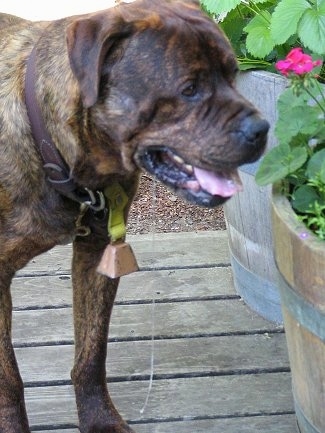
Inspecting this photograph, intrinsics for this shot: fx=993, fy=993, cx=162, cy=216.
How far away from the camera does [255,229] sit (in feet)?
11.0

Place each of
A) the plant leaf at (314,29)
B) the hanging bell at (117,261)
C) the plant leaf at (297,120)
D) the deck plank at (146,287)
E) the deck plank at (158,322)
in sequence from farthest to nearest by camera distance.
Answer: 1. the deck plank at (146,287)
2. the deck plank at (158,322)
3. the plant leaf at (314,29)
4. the hanging bell at (117,261)
5. the plant leaf at (297,120)

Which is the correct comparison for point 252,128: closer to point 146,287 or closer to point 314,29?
point 314,29

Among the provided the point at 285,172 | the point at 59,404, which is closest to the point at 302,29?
the point at 285,172

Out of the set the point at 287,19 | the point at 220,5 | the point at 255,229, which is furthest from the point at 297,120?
the point at 255,229

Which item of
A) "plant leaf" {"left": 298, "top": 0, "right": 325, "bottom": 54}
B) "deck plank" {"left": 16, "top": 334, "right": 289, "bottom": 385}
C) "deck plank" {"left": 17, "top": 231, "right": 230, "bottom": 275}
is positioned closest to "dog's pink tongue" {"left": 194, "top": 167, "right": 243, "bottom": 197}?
"plant leaf" {"left": 298, "top": 0, "right": 325, "bottom": 54}

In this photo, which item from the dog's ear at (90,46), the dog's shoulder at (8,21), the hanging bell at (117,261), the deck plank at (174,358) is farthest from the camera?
the deck plank at (174,358)

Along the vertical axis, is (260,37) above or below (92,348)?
above

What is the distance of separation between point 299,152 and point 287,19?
2.10 feet

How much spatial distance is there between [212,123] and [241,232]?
1087mm

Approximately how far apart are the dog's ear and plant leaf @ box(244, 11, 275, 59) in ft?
2.66

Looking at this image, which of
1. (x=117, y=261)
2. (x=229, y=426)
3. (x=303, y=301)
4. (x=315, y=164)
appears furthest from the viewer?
(x=229, y=426)

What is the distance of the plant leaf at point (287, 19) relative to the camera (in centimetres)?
291

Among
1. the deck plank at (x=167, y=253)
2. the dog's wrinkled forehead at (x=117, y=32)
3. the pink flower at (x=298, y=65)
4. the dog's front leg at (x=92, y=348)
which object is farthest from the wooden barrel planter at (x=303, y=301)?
the deck plank at (x=167, y=253)

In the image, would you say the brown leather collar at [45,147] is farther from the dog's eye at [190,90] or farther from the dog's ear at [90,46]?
the dog's eye at [190,90]
